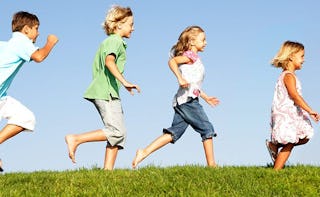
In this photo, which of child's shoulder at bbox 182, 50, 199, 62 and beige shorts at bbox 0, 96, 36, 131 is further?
child's shoulder at bbox 182, 50, 199, 62

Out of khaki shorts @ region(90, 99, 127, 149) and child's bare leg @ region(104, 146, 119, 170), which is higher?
khaki shorts @ region(90, 99, 127, 149)

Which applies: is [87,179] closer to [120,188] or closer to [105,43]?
[120,188]

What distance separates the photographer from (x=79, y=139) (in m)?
9.48

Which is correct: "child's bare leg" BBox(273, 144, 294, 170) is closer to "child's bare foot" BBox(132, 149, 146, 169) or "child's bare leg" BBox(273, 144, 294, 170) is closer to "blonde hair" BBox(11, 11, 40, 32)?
"child's bare foot" BBox(132, 149, 146, 169)

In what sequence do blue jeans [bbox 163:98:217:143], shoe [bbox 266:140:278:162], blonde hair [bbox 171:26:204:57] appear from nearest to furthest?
shoe [bbox 266:140:278:162] → blue jeans [bbox 163:98:217:143] → blonde hair [bbox 171:26:204:57]

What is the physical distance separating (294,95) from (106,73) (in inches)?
124

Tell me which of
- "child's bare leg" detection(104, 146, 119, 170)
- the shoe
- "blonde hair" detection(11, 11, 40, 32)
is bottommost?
the shoe

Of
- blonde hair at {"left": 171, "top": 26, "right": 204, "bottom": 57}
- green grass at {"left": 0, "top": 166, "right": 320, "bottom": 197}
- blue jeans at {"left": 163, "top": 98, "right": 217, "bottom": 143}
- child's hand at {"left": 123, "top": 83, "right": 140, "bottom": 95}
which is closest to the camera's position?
green grass at {"left": 0, "top": 166, "right": 320, "bottom": 197}

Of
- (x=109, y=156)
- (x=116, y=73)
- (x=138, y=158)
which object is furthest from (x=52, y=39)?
(x=138, y=158)

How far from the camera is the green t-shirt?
31.3ft

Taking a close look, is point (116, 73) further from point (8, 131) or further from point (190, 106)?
point (8, 131)

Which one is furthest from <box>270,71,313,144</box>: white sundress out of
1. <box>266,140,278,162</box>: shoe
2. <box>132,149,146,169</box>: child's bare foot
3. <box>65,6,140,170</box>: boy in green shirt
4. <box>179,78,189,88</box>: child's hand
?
<box>65,6,140,170</box>: boy in green shirt

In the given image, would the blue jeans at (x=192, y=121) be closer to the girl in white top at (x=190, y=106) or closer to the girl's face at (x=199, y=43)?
the girl in white top at (x=190, y=106)

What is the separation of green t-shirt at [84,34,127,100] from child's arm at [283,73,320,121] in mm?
2810
